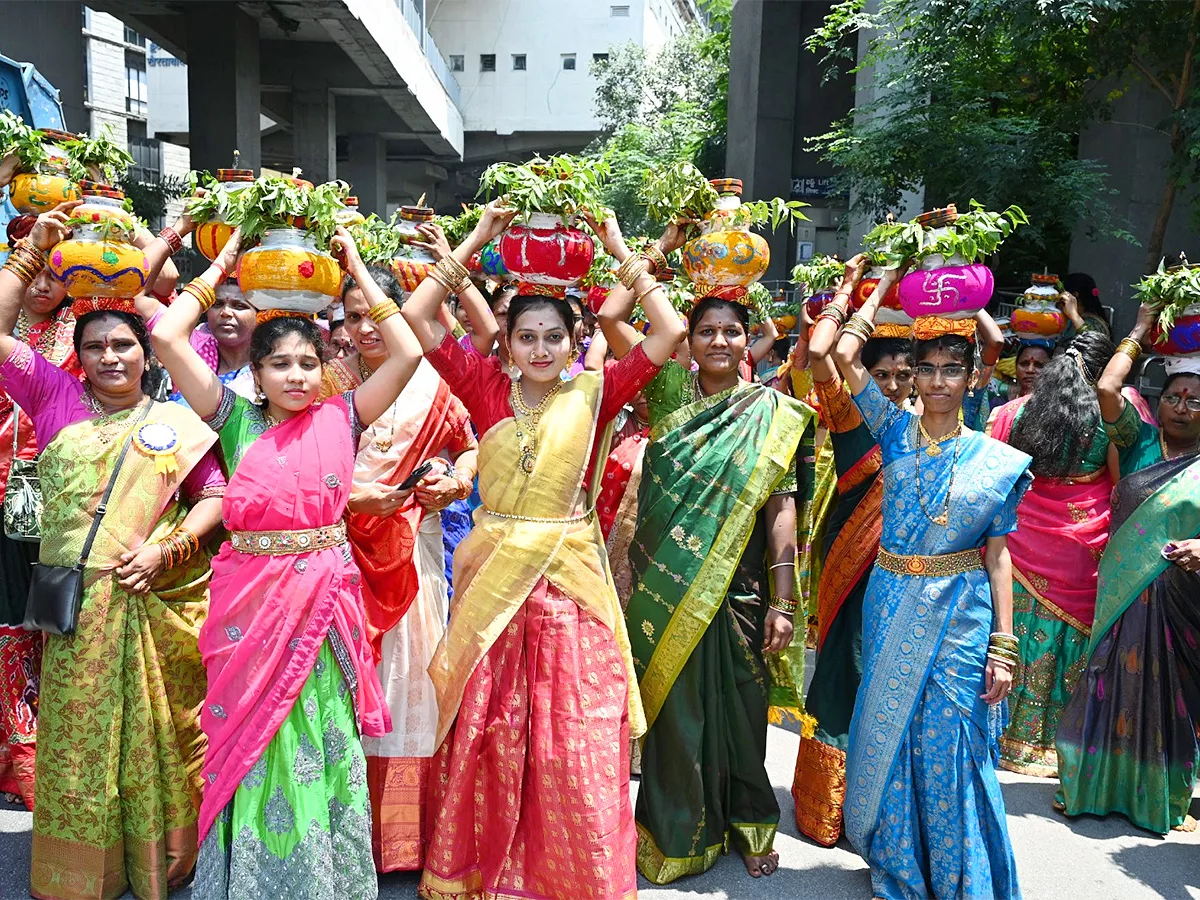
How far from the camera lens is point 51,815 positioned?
3605mm

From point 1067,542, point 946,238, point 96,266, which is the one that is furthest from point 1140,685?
point 96,266

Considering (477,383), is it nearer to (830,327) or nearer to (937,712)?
(830,327)

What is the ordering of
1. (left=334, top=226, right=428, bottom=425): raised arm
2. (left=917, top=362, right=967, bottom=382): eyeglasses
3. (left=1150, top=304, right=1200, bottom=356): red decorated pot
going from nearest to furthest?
1. (left=334, top=226, right=428, bottom=425): raised arm
2. (left=917, top=362, right=967, bottom=382): eyeglasses
3. (left=1150, top=304, right=1200, bottom=356): red decorated pot

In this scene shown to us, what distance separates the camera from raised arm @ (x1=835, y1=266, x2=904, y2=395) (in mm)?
3799

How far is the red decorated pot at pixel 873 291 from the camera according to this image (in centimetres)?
401

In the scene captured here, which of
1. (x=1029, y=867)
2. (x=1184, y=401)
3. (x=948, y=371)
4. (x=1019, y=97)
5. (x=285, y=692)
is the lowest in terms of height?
(x=1029, y=867)

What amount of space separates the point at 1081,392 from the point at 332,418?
3.57m

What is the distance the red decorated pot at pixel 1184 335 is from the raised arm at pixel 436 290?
2.84 m

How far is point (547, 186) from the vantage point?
3.56 m

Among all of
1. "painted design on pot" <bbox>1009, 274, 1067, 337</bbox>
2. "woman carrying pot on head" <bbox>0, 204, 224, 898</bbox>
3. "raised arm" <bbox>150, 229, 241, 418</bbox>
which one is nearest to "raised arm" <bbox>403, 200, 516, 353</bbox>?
"raised arm" <bbox>150, 229, 241, 418</bbox>

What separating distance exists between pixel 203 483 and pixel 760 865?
8.25 feet

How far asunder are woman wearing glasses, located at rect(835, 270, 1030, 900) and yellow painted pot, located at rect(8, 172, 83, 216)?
3.32m

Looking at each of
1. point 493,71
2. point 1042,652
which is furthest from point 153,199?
point 493,71

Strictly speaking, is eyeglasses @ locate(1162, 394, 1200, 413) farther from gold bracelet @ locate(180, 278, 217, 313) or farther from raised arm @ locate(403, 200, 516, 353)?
gold bracelet @ locate(180, 278, 217, 313)
